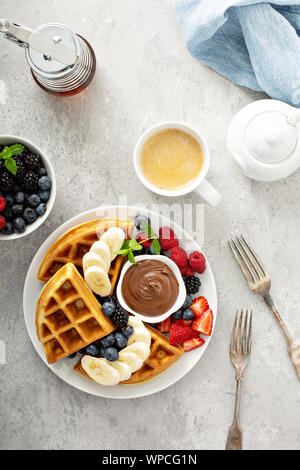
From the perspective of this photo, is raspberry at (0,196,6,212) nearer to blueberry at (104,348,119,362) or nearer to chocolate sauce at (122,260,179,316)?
chocolate sauce at (122,260,179,316)

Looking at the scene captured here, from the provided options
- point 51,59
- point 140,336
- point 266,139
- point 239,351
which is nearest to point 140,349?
point 140,336

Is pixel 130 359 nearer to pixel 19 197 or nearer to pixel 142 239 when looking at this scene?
pixel 142 239

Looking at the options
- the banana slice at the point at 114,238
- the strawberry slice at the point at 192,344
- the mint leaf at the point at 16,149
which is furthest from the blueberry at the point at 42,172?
the strawberry slice at the point at 192,344

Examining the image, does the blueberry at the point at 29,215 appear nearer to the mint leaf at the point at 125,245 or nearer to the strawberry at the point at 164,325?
the mint leaf at the point at 125,245

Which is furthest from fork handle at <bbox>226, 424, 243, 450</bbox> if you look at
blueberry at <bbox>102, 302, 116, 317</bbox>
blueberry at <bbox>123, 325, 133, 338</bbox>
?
blueberry at <bbox>102, 302, 116, 317</bbox>

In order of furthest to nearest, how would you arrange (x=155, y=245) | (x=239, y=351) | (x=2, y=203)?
(x=239, y=351), (x=155, y=245), (x=2, y=203)

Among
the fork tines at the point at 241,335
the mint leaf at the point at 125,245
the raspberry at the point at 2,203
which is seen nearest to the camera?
the raspberry at the point at 2,203
